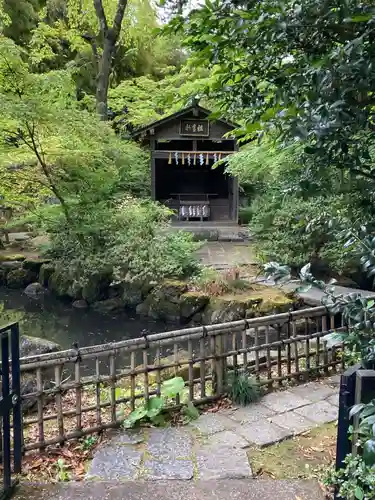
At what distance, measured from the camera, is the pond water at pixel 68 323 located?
9.32 meters

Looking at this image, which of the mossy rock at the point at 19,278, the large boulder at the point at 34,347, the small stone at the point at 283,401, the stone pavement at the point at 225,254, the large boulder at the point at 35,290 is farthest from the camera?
the mossy rock at the point at 19,278

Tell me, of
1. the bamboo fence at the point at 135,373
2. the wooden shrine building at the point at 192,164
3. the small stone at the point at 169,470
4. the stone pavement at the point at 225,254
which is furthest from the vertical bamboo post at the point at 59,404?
the wooden shrine building at the point at 192,164

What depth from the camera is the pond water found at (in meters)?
9.32

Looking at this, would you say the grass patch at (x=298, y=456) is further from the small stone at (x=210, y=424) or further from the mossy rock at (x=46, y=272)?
the mossy rock at (x=46, y=272)

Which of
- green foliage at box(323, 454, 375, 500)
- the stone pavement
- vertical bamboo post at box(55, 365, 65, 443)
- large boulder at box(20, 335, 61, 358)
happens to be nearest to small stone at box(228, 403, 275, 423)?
vertical bamboo post at box(55, 365, 65, 443)

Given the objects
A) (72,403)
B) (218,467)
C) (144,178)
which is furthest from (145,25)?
(218,467)

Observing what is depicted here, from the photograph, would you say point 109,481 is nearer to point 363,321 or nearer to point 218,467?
point 218,467

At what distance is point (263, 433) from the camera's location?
342 centimetres

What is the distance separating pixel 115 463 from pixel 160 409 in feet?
2.19

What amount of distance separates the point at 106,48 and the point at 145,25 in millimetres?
4685

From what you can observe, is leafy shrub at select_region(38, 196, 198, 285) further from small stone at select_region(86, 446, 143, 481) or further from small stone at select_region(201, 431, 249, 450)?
small stone at select_region(86, 446, 143, 481)

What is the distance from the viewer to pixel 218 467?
2926 millimetres

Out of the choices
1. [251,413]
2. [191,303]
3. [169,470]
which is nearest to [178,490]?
[169,470]

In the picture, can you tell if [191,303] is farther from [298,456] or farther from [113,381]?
[298,456]
